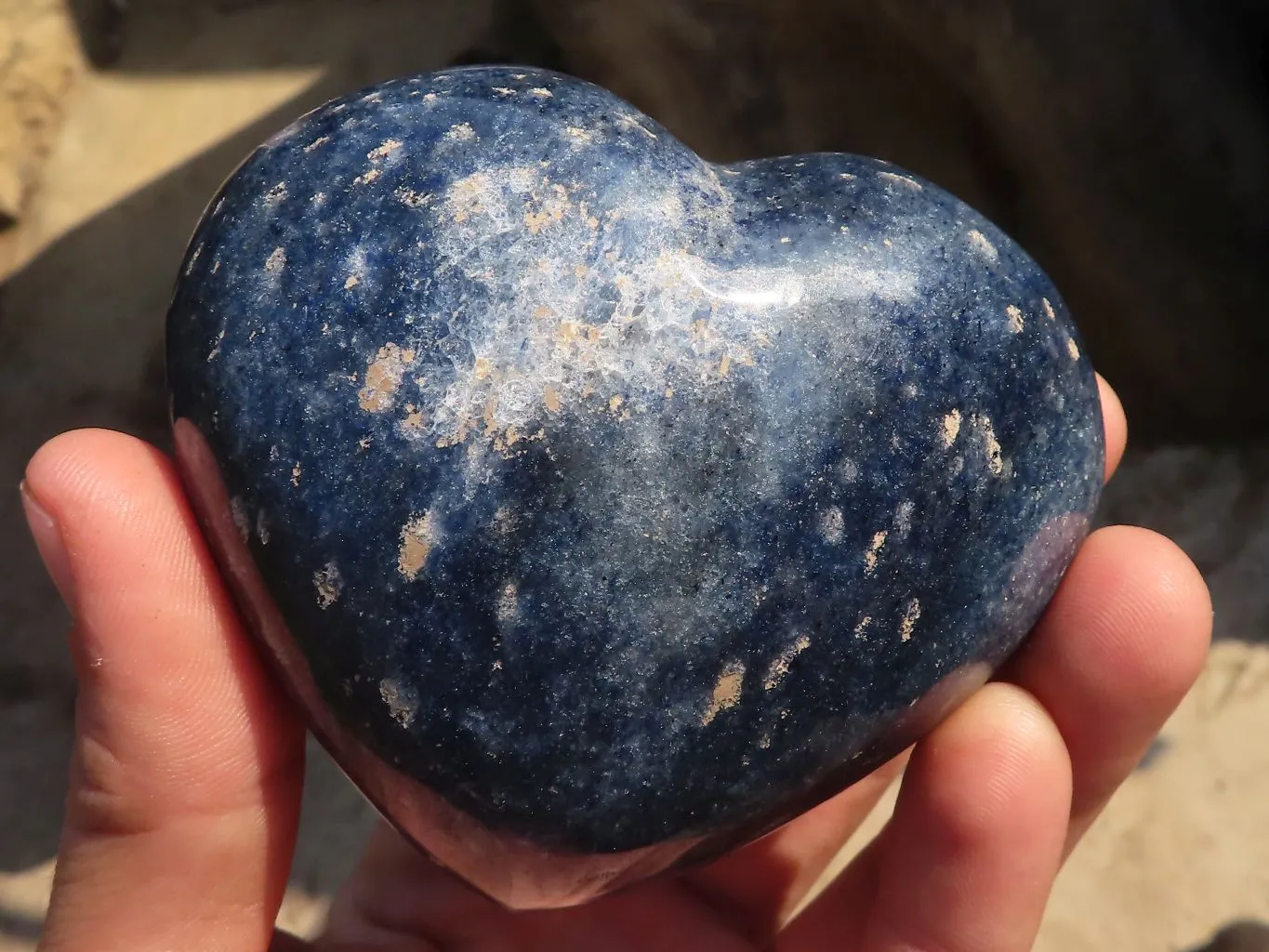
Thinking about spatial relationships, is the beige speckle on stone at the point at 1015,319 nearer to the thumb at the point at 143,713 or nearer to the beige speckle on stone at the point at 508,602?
the beige speckle on stone at the point at 508,602

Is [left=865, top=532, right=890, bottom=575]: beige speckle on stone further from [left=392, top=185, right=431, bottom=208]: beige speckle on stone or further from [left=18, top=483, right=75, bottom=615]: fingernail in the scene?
[left=18, top=483, right=75, bottom=615]: fingernail

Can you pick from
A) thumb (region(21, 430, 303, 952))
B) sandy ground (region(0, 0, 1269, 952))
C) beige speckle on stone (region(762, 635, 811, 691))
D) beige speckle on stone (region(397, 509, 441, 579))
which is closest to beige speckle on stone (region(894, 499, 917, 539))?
beige speckle on stone (region(762, 635, 811, 691))

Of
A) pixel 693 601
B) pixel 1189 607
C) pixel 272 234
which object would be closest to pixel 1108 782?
pixel 1189 607

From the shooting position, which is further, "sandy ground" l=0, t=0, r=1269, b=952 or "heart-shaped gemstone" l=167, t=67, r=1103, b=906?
"sandy ground" l=0, t=0, r=1269, b=952

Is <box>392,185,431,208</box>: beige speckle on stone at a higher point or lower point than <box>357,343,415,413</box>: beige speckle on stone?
higher

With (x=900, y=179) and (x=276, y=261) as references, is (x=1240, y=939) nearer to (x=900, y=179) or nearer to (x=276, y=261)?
(x=900, y=179)

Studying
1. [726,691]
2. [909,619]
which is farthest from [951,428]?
[726,691]

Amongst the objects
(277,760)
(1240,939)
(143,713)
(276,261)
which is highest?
(276,261)
